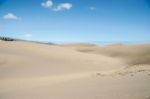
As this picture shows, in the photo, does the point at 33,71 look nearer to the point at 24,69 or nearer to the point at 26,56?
the point at 24,69

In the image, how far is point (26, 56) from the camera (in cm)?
1880

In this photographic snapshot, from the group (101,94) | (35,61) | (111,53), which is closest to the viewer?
(101,94)

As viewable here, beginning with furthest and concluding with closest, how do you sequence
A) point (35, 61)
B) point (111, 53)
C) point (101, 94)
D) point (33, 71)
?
point (111, 53) → point (35, 61) → point (33, 71) → point (101, 94)

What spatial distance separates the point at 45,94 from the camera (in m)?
8.03

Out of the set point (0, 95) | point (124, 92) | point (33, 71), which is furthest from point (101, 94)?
point (33, 71)

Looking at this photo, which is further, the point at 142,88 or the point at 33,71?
the point at 33,71

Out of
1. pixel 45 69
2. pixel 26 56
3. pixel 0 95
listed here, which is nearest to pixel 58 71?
pixel 45 69

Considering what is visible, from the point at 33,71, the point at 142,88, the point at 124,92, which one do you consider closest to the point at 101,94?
the point at 124,92

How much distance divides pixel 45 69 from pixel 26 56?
10.4ft

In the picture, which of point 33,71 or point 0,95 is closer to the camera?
point 0,95

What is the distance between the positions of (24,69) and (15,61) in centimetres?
137

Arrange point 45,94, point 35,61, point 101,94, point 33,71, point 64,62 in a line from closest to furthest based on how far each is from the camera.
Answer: point 101,94, point 45,94, point 33,71, point 35,61, point 64,62

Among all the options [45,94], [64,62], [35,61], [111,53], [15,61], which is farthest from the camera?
[111,53]

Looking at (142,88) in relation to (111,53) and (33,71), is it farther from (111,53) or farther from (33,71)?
(111,53)
